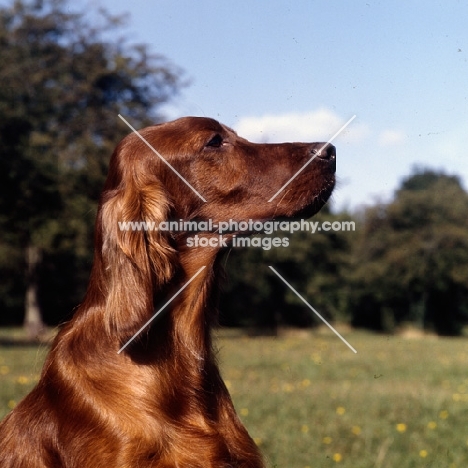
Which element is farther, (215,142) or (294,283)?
(294,283)

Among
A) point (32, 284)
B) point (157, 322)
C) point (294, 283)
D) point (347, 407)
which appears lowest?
point (347, 407)

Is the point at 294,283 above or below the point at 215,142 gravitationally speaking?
above

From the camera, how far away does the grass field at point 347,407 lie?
507 cm

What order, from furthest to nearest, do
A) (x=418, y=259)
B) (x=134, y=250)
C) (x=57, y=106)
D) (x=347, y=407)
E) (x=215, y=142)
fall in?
(x=418, y=259), (x=57, y=106), (x=347, y=407), (x=215, y=142), (x=134, y=250)

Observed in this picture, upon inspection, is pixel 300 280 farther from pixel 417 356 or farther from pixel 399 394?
pixel 399 394

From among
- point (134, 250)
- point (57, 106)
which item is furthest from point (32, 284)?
point (134, 250)

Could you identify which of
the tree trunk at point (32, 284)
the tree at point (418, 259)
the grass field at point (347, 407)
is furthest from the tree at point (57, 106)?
the tree at point (418, 259)

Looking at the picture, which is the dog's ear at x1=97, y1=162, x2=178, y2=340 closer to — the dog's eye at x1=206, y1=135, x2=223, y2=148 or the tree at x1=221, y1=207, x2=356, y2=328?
the dog's eye at x1=206, y1=135, x2=223, y2=148

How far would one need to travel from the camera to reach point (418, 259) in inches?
1001

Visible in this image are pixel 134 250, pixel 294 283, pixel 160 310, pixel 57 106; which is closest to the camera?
pixel 134 250

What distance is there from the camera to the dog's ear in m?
2.80

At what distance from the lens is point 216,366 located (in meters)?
3.20

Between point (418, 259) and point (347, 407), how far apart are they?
19.1m

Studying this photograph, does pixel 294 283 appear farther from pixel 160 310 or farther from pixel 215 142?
pixel 160 310
